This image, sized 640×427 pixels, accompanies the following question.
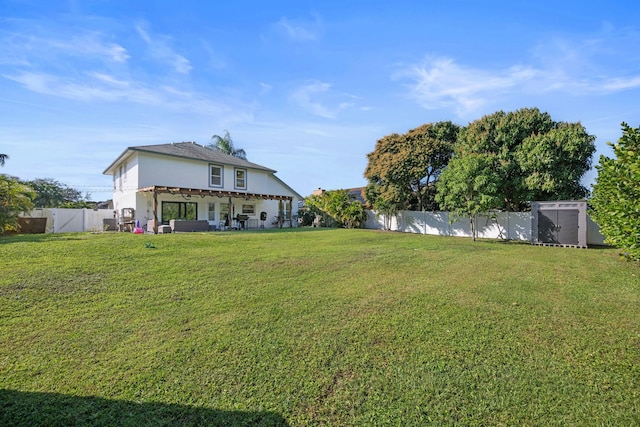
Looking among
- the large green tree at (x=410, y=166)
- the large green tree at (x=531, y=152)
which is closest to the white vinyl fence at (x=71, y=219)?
the large green tree at (x=410, y=166)

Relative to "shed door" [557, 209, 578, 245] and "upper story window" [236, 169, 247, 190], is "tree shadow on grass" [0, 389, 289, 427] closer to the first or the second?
"shed door" [557, 209, 578, 245]

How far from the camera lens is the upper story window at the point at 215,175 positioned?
19.7 meters

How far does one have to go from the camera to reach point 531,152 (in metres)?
14.1

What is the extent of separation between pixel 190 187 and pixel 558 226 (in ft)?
64.7

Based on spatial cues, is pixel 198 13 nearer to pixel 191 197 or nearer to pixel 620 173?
pixel 620 173

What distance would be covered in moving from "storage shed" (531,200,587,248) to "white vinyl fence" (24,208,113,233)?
78.2 feet

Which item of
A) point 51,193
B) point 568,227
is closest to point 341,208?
point 568,227

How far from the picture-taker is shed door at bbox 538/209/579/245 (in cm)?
1271

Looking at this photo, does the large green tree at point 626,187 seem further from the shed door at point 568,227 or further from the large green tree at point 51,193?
the large green tree at point 51,193

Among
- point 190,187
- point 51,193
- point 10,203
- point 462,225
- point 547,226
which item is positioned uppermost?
point 51,193

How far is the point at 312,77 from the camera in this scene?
37.9ft

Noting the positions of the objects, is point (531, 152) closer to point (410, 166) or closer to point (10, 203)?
point (410, 166)

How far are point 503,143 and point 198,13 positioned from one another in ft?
49.7

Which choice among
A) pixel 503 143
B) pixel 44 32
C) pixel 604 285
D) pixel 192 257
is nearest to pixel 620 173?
pixel 604 285
